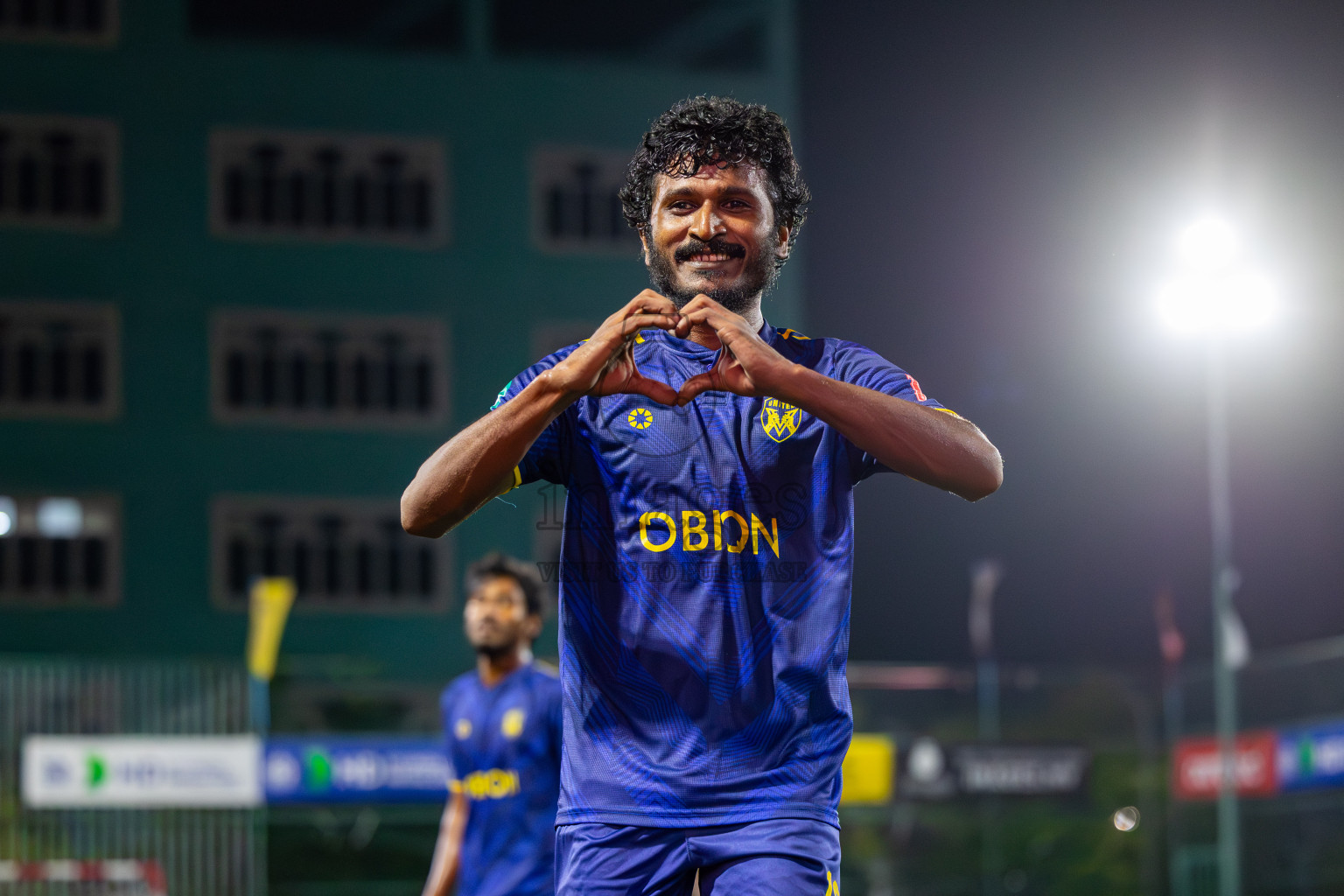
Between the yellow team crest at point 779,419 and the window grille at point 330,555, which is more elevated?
the yellow team crest at point 779,419

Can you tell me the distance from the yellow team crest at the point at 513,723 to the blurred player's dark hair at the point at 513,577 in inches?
22.7

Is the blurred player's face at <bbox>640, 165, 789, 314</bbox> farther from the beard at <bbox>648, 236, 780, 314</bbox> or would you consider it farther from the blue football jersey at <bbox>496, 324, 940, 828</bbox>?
the blue football jersey at <bbox>496, 324, 940, 828</bbox>

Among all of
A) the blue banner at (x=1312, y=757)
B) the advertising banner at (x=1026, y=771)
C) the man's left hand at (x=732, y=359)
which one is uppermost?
the man's left hand at (x=732, y=359)

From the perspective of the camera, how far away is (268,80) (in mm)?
32438

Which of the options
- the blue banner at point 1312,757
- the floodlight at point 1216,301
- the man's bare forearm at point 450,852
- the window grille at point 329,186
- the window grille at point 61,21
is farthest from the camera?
the window grille at point 329,186

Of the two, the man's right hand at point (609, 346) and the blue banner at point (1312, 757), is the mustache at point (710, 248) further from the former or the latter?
the blue banner at point (1312, 757)

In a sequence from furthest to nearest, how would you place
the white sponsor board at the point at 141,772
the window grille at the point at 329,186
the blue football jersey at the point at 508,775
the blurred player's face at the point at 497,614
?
the window grille at the point at 329,186 → the white sponsor board at the point at 141,772 → the blurred player's face at the point at 497,614 → the blue football jersey at the point at 508,775

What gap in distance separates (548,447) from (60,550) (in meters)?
29.0

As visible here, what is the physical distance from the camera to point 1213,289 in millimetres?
17797

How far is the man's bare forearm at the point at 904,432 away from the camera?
128 inches

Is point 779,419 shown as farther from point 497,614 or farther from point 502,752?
point 497,614

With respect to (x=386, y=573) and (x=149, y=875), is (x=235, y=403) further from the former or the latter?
(x=149, y=875)

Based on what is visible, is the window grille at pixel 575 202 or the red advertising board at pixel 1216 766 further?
the window grille at pixel 575 202

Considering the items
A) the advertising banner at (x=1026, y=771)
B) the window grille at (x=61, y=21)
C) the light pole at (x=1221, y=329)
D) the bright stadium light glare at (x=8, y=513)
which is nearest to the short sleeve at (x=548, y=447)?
the light pole at (x=1221, y=329)
